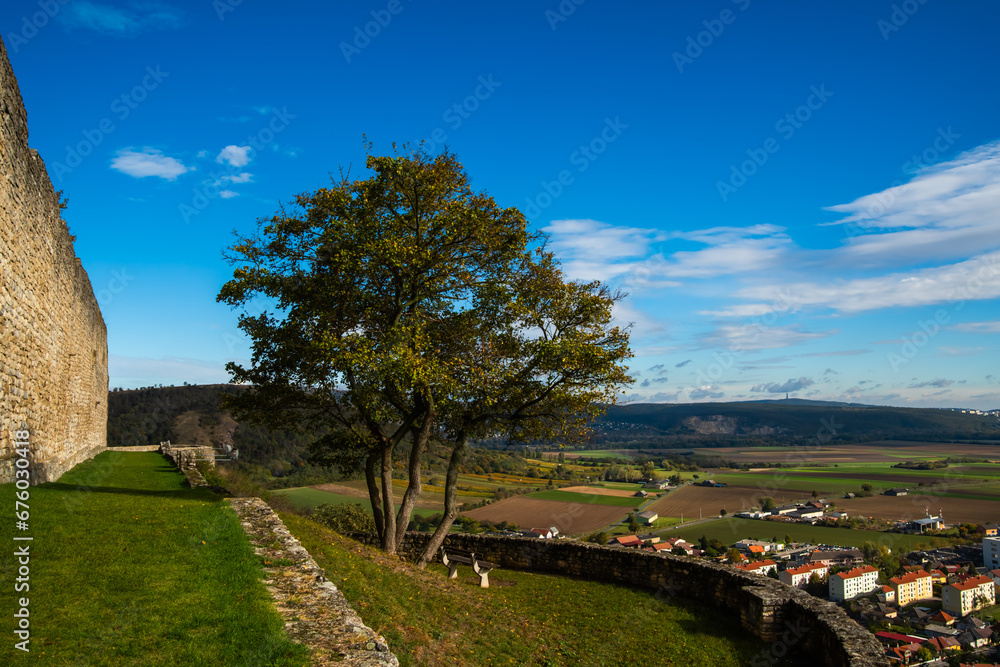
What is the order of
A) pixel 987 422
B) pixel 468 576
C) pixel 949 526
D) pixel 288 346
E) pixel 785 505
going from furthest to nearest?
pixel 987 422, pixel 785 505, pixel 949 526, pixel 468 576, pixel 288 346

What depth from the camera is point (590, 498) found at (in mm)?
42188

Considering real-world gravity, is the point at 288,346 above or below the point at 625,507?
above

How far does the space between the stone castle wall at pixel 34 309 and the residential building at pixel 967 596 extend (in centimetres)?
1839

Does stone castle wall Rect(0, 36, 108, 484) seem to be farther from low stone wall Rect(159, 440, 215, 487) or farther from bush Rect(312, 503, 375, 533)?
bush Rect(312, 503, 375, 533)

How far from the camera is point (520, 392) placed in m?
13.2

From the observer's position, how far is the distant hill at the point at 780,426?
110188mm

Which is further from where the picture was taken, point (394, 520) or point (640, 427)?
point (640, 427)

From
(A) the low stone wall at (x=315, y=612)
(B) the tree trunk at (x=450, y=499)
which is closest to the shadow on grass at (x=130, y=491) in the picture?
(B) the tree trunk at (x=450, y=499)

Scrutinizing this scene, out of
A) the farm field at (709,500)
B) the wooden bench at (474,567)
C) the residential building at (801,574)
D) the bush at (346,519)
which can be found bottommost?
the farm field at (709,500)

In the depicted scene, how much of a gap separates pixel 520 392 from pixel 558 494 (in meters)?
32.6

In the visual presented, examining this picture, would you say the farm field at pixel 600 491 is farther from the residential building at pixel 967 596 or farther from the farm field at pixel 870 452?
the farm field at pixel 870 452

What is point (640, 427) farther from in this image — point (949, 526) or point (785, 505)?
point (949, 526)

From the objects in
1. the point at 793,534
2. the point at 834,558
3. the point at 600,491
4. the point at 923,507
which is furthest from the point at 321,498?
the point at 923,507

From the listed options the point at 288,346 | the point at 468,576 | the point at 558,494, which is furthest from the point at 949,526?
the point at 288,346
